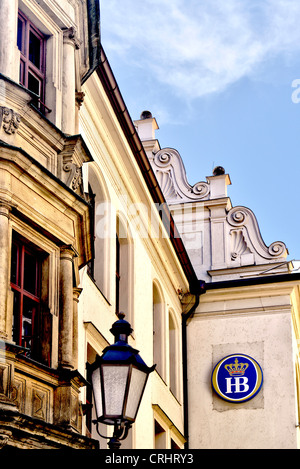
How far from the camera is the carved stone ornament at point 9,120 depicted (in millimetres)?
10852

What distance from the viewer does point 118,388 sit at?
29.2ft

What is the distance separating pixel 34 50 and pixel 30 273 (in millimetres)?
3259

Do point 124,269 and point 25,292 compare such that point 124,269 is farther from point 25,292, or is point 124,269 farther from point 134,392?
point 134,392

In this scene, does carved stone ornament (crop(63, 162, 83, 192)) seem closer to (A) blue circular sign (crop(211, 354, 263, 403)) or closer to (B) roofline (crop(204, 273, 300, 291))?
(A) blue circular sign (crop(211, 354, 263, 403))

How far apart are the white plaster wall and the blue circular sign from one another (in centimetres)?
15

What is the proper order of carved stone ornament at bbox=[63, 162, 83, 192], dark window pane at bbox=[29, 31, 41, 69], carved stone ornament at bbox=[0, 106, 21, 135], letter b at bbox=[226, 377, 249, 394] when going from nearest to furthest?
carved stone ornament at bbox=[0, 106, 21, 135] < carved stone ornament at bbox=[63, 162, 83, 192] < dark window pane at bbox=[29, 31, 41, 69] < letter b at bbox=[226, 377, 249, 394]


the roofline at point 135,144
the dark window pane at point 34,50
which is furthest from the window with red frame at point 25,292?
the roofline at point 135,144

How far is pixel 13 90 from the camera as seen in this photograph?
11.1m

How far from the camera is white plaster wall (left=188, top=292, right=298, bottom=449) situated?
Answer: 21.8 meters

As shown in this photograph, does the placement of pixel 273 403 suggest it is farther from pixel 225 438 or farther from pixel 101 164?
pixel 101 164

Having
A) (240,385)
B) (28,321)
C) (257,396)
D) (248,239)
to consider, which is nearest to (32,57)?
(28,321)

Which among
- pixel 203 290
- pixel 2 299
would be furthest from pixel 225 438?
pixel 2 299

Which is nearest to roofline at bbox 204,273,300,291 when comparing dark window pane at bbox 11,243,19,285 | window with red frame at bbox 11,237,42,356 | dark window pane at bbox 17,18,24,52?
dark window pane at bbox 17,18,24,52

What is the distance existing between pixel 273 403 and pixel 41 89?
11.5 metres
